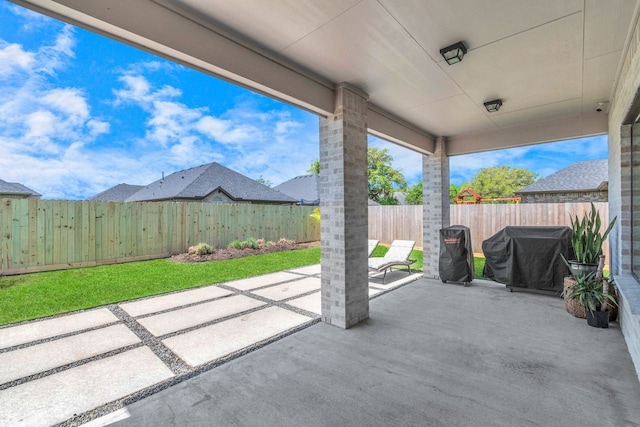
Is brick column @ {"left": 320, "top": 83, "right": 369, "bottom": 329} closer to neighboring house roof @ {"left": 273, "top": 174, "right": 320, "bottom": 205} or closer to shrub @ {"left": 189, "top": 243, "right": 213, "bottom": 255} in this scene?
shrub @ {"left": 189, "top": 243, "right": 213, "bottom": 255}

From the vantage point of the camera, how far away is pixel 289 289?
18.1 feet

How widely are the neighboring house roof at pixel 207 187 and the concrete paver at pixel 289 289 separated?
10.1 m

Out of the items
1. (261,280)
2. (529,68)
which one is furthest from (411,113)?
(261,280)

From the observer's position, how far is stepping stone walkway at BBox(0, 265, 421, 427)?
7.19ft

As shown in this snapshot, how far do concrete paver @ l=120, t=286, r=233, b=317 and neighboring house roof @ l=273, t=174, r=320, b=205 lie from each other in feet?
45.5

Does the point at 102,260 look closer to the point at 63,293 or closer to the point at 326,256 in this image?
the point at 63,293

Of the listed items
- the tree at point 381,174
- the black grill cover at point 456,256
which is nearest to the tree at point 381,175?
the tree at point 381,174

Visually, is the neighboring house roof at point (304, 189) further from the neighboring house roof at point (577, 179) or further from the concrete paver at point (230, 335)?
the concrete paver at point (230, 335)

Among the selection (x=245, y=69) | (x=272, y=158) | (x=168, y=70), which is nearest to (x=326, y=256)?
(x=245, y=69)

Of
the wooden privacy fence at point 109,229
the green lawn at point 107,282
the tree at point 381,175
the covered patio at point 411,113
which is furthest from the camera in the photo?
the tree at point 381,175

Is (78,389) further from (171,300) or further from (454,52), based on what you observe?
(454,52)

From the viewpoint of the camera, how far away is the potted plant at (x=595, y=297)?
11.3ft

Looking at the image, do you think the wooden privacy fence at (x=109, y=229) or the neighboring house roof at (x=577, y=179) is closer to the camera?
the wooden privacy fence at (x=109, y=229)

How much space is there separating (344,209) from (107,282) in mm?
5498
